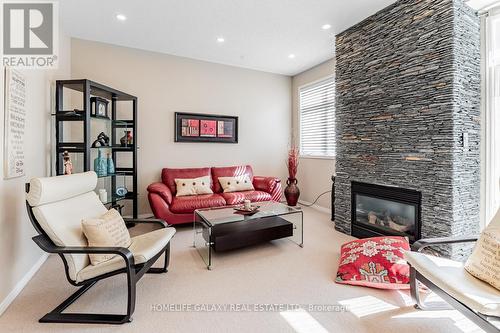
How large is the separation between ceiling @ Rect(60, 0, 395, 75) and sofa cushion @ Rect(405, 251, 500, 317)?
9.04 feet

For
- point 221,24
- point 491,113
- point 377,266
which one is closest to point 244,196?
point 377,266

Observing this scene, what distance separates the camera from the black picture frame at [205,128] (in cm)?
451

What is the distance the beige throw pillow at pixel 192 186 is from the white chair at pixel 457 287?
302 cm

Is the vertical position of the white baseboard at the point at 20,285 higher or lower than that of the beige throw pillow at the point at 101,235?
lower

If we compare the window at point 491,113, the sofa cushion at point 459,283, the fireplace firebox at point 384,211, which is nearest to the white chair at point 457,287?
the sofa cushion at point 459,283

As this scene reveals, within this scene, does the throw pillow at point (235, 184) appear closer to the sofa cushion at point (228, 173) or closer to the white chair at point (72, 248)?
the sofa cushion at point (228, 173)

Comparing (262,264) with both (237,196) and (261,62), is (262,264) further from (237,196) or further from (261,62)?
(261,62)

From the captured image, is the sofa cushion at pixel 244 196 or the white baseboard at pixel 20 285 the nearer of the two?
the white baseboard at pixel 20 285

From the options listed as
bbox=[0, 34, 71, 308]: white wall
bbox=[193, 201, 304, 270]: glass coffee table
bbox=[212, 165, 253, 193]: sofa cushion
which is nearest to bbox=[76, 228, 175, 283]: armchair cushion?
bbox=[193, 201, 304, 270]: glass coffee table

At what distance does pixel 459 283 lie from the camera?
5.01 feet

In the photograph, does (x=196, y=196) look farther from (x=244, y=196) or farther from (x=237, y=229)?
(x=237, y=229)

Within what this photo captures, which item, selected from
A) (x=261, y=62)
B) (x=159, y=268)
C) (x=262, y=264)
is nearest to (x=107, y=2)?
(x=261, y=62)

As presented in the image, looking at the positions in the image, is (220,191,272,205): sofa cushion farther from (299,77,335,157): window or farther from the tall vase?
(299,77,335,157): window

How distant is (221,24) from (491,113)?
3.23 m
